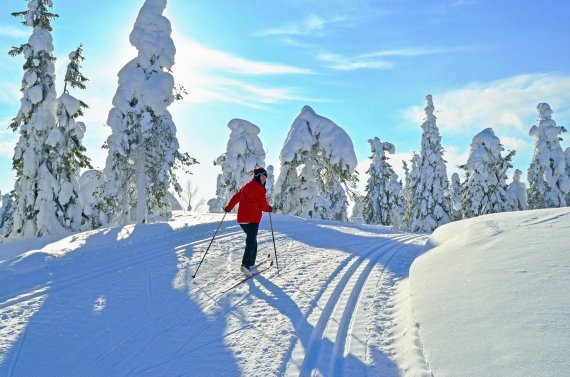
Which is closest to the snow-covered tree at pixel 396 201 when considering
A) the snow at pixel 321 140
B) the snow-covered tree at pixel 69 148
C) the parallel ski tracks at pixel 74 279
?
the snow at pixel 321 140

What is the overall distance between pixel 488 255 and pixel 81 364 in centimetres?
636

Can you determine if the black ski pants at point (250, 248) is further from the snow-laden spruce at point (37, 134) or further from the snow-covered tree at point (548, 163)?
the snow-covered tree at point (548, 163)

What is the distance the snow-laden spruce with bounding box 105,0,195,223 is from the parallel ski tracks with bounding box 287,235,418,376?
1628 centimetres

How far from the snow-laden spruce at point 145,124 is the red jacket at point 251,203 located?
561 inches

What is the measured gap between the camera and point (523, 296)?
16.1ft

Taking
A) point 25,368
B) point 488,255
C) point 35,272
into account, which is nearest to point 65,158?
point 35,272

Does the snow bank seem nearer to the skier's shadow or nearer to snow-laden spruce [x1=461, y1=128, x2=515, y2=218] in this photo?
the skier's shadow

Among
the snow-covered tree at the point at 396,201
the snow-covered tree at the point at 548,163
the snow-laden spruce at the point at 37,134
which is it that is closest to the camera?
the snow-laden spruce at the point at 37,134

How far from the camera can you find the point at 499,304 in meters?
4.88

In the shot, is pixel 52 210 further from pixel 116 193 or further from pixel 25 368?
pixel 25 368

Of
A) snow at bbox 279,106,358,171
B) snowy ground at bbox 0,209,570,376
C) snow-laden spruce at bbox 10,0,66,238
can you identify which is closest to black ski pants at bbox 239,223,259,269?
snowy ground at bbox 0,209,570,376

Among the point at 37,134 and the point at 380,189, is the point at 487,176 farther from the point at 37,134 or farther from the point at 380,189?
the point at 37,134

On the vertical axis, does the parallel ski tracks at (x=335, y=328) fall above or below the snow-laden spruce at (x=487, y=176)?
below

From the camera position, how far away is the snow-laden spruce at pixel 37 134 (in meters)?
20.9
